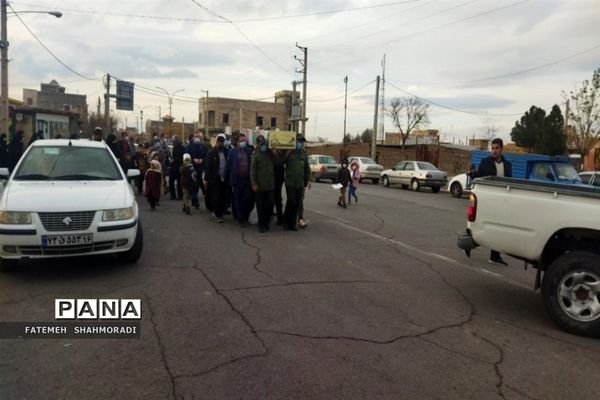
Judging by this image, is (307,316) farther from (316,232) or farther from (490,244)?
(316,232)

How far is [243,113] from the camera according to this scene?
84.4 metres

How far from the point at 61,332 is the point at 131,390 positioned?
1.42 metres

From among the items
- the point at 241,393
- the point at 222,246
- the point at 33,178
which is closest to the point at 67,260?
the point at 33,178

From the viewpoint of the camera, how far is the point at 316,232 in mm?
10117

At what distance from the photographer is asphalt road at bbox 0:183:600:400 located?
3553 mm

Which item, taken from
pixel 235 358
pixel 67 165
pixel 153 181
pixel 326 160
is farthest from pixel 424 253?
pixel 326 160

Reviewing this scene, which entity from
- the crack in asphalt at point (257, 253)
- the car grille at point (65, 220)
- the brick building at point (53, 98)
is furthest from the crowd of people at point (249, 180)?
the brick building at point (53, 98)

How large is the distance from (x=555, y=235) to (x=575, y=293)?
61 cm

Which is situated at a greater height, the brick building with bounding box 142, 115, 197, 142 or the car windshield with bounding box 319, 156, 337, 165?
the brick building with bounding box 142, 115, 197, 142

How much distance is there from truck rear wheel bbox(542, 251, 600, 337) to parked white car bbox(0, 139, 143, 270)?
492 cm

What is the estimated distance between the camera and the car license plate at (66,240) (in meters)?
5.77

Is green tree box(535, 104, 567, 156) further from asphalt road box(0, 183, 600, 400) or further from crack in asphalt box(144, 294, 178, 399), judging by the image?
crack in asphalt box(144, 294, 178, 399)

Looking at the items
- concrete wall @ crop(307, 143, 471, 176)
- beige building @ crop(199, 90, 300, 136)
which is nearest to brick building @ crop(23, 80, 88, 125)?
beige building @ crop(199, 90, 300, 136)

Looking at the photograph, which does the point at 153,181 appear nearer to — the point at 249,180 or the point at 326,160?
the point at 249,180
